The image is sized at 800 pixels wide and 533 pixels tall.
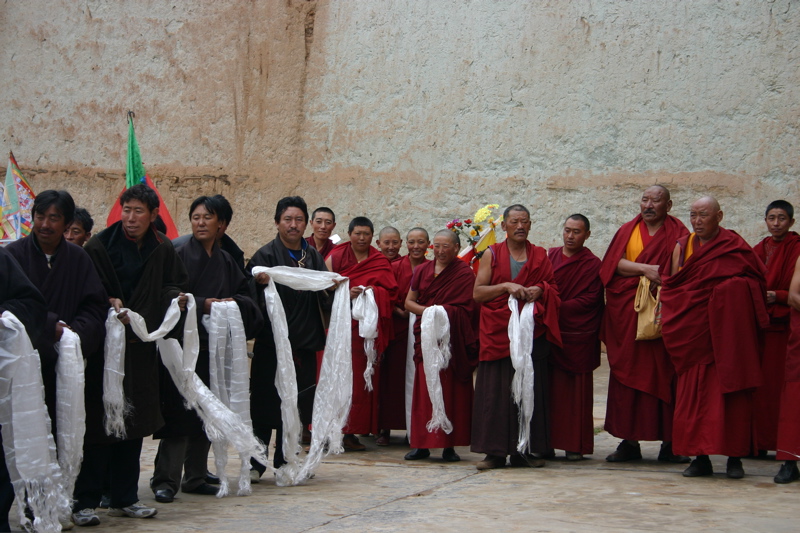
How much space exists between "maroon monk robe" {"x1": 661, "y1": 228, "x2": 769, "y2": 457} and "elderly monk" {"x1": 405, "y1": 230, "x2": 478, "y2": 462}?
1.46 meters

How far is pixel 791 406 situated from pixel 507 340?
178 centimetres

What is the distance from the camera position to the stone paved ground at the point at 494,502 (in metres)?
4.30

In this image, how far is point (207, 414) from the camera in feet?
15.9

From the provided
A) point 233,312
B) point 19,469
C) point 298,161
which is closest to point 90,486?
point 19,469

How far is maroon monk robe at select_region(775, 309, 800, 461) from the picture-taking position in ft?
17.7

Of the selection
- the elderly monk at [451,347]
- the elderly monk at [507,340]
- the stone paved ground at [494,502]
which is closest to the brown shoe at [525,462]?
the elderly monk at [507,340]

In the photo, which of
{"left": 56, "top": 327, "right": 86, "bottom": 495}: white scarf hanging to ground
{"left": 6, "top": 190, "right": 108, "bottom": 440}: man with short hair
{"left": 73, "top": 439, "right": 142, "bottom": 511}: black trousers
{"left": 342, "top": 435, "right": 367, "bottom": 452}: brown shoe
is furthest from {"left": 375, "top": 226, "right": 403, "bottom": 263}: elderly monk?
{"left": 56, "top": 327, "right": 86, "bottom": 495}: white scarf hanging to ground

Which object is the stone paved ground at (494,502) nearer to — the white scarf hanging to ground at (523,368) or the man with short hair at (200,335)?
the man with short hair at (200,335)

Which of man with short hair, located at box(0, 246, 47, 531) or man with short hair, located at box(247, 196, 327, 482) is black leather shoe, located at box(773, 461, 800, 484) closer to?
man with short hair, located at box(247, 196, 327, 482)

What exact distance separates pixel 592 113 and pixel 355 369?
6.34 m

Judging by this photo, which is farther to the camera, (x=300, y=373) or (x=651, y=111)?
(x=651, y=111)

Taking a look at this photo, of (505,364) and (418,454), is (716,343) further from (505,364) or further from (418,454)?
(418,454)

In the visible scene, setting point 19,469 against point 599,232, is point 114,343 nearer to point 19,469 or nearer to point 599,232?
point 19,469

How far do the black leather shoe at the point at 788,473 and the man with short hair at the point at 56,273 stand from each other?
399cm
